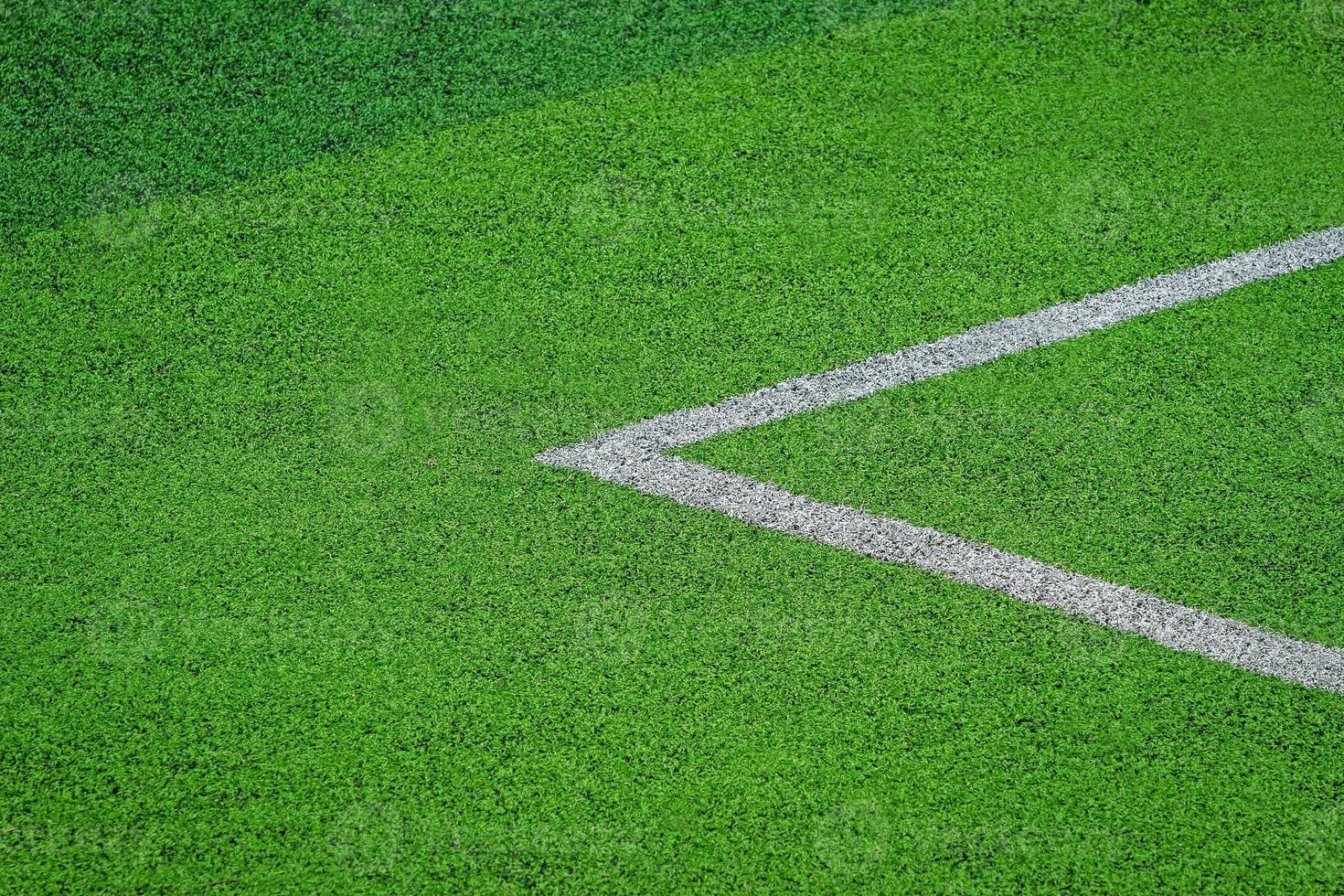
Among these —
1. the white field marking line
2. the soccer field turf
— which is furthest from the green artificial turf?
the white field marking line

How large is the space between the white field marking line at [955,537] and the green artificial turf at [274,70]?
165 centimetres

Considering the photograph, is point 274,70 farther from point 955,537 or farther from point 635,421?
point 955,537

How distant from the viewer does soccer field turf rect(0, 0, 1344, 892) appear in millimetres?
2779

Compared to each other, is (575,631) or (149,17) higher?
(149,17)

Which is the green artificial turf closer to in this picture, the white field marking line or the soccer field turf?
the soccer field turf

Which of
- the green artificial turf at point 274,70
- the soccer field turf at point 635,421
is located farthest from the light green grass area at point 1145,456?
the green artificial turf at point 274,70

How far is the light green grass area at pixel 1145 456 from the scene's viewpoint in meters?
3.20

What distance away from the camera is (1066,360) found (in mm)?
3643

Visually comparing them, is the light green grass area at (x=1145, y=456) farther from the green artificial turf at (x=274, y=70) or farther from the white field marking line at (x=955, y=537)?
the green artificial turf at (x=274, y=70)

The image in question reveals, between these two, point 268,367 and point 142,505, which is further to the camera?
point 268,367

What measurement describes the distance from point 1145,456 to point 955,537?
661mm

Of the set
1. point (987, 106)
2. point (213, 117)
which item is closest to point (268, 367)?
point (213, 117)

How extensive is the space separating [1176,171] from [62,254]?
12.7 feet

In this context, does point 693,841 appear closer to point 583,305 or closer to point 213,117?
point 583,305
